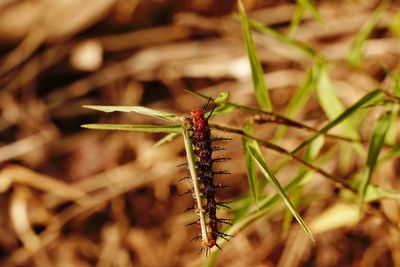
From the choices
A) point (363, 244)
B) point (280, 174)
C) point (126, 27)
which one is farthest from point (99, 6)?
point (363, 244)

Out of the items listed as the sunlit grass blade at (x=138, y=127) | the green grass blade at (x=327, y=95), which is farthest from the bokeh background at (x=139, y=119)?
the sunlit grass blade at (x=138, y=127)

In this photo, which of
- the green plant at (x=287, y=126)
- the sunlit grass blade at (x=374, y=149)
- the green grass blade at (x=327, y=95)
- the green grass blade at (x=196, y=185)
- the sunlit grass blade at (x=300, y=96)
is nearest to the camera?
the green grass blade at (x=196, y=185)

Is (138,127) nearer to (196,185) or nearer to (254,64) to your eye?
(196,185)

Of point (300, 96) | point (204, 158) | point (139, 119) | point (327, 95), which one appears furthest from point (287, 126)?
point (139, 119)

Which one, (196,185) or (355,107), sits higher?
(355,107)

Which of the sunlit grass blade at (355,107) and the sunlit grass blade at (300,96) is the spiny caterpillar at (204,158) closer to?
the sunlit grass blade at (355,107)

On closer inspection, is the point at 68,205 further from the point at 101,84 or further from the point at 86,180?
the point at 101,84
